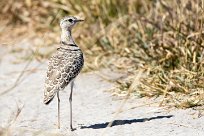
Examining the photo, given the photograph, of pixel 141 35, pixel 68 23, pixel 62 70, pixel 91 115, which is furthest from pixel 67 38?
pixel 141 35

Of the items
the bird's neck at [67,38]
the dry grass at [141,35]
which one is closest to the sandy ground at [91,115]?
the dry grass at [141,35]

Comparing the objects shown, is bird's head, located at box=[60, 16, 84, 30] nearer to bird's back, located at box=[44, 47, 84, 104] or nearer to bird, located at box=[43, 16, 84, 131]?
bird, located at box=[43, 16, 84, 131]

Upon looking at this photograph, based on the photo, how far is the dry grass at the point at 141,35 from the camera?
7.61 m

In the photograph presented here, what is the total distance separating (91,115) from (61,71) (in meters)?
0.73

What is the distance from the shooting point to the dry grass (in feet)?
25.0

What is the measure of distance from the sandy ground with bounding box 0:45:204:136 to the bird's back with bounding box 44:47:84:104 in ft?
1.06

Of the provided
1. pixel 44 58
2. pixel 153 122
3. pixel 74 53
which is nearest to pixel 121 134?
pixel 153 122

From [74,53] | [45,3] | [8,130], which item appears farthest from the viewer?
[45,3]

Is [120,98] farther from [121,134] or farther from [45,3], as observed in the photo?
[45,3]

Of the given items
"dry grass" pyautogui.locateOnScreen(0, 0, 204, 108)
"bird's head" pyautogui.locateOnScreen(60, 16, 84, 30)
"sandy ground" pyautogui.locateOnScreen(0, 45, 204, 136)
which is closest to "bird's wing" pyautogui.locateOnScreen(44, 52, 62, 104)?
"sandy ground" pyautogui.locateOnScreen(0, 45, 204, 136)

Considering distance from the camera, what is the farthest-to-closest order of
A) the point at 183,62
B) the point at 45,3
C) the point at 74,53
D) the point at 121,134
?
the point at 45,3
the point at 183,62
the point at 74,53
the point at 121,134

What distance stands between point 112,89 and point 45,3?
3.47 m

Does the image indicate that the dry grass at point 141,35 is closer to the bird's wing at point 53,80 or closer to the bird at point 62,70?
the bird at point 62,70

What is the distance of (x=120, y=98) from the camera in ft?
25.6
